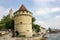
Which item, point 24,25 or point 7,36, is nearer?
point 7,36

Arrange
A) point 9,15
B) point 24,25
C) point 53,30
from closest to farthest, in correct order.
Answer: point 24,25
point 9,15
point 53,30

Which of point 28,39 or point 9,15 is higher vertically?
point 9,15

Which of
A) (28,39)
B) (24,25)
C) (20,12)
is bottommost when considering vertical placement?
(28,39)

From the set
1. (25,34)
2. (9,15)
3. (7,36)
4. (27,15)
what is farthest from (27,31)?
(9,15)

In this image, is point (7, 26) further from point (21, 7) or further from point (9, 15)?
point (9, 15)

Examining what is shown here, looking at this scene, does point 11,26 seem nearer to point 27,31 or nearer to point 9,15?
point 27,31

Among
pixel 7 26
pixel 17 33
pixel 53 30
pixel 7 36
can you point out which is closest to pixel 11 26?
pixel 7 26

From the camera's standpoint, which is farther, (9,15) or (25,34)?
(9,15)

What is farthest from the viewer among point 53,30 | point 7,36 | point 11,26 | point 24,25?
point 53,30

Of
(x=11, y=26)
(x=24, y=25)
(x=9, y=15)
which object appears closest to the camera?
(x=24, y=25)

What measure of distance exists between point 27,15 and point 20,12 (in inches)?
75.3

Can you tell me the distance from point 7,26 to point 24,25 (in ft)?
31.9

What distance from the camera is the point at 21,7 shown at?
4597 centimetres

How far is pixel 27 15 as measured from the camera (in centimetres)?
4481
